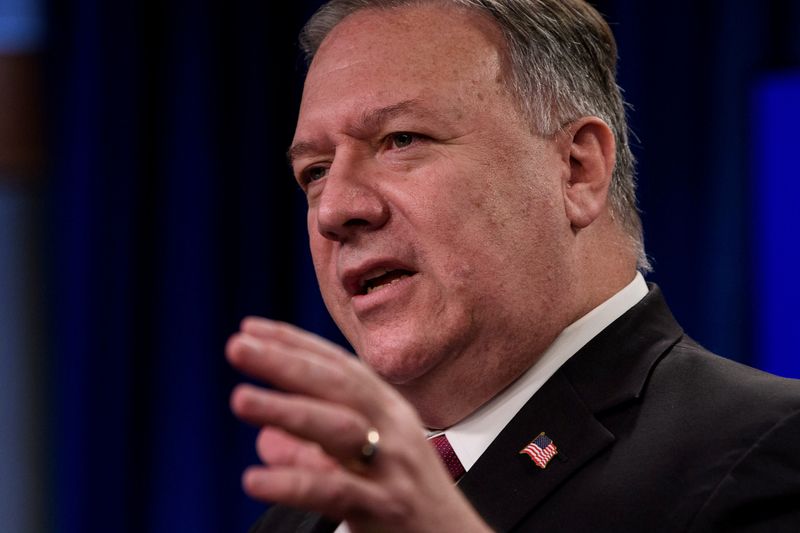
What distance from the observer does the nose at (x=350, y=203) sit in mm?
1540

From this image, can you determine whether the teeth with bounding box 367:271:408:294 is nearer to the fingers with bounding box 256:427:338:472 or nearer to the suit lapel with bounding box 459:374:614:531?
the suit lapel with bounding box 459:374:614:531

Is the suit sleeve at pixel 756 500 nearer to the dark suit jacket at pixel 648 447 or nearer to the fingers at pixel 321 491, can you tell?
the dark suit jacket at pixel 648 447

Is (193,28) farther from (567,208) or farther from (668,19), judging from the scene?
(567,208)

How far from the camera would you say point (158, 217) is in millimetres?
2605

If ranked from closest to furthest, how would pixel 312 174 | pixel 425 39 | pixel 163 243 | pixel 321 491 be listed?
1. pixel 321 491
2. pixel 425 39
3. pixel 312 174
4. pixel 163 243

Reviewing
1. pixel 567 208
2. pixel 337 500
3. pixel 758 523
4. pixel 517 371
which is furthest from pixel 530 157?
pixel 337 500

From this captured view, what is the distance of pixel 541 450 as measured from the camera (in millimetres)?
1386

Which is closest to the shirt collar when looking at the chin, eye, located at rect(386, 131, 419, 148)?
the chin

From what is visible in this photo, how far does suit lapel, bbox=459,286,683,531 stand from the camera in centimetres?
134

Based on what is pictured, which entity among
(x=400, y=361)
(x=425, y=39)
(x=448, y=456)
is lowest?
(x=448, y=456)

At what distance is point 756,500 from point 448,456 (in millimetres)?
475

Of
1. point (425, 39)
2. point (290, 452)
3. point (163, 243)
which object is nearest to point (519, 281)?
point (425, 39)

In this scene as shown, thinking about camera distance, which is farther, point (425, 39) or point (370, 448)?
point (425, 39)

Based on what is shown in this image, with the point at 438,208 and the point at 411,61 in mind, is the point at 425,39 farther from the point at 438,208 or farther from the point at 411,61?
the point at 438,208
